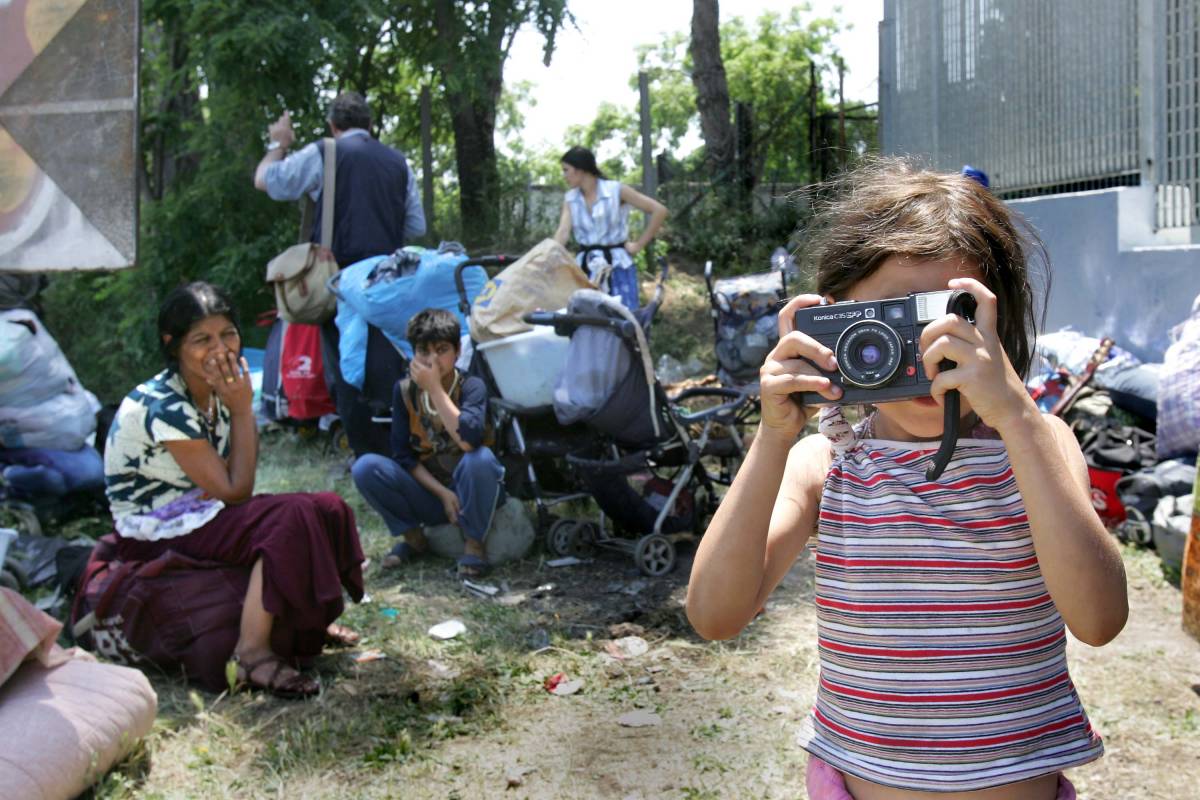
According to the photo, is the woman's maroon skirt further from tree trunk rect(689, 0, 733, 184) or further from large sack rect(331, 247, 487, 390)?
tree trunk rect(689, 0, 733, 184)

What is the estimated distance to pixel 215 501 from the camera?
12.5 feet

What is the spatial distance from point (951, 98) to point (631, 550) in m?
5.75

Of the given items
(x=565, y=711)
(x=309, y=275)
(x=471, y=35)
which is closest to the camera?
(x=565, y=711)

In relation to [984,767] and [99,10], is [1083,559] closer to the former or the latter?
[984,767]

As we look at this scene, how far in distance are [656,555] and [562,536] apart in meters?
0.51

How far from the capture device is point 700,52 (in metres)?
13.1

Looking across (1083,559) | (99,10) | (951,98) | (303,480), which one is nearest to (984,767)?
(1083,559)

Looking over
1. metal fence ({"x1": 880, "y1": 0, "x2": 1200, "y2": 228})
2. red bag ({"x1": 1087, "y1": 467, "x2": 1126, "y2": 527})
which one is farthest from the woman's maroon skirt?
metal fence ({"x1": 880, "y1": 0, "x2": 1200, "y2": 228})

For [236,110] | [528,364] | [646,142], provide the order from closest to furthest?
[528,364], [236,110], [646,142]

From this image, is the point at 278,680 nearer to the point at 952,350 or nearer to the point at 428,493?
the point at 428,493

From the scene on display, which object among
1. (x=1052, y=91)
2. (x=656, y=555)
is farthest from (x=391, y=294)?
(x=1052, y=91)

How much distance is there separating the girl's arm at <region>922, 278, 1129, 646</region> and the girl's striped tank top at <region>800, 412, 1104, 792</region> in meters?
0.10

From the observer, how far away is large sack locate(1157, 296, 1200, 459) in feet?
15.6

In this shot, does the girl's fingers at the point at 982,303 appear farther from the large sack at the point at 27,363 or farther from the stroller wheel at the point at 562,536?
the large sack at the point at 27,363
